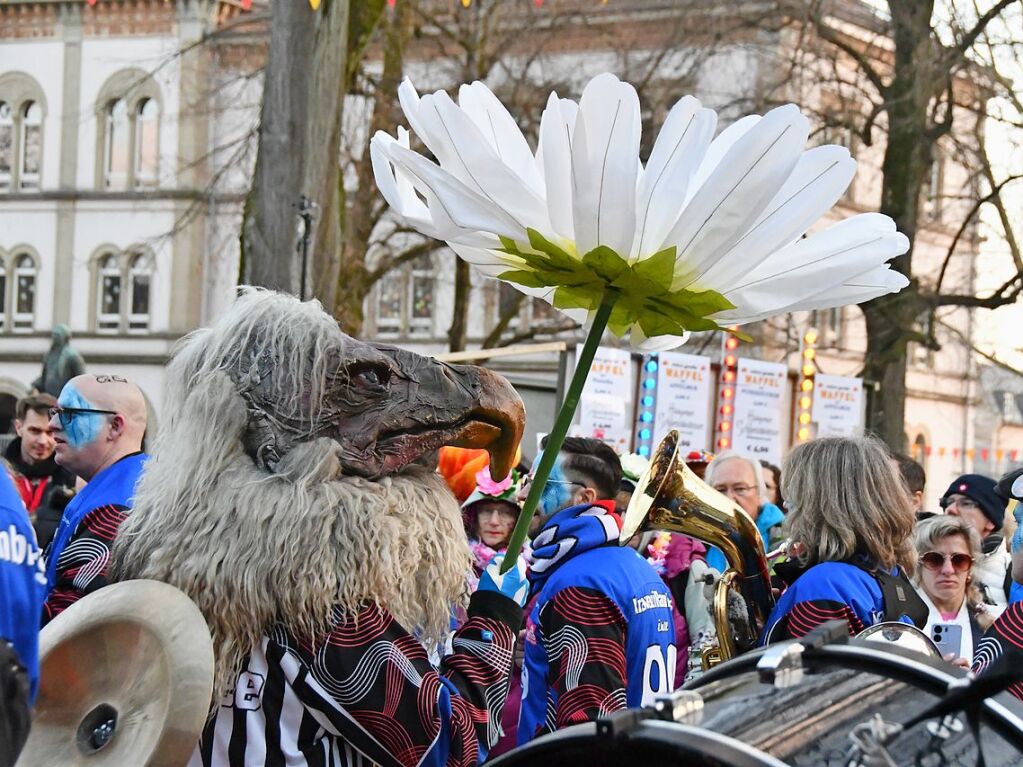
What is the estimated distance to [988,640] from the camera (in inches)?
142

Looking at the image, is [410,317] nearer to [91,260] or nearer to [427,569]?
[91,260]

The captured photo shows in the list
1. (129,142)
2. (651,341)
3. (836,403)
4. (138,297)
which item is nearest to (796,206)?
(651,341)

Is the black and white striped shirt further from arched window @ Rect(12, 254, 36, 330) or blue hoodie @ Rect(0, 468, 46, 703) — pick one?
arched window @ Rect(12, 254, 36, 330)

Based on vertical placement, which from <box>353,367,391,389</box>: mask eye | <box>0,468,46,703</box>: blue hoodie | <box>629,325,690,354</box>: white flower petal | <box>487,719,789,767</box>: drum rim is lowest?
<box>487,719,789,767</box>: drum rim

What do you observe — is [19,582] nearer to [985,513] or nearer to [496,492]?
[496,492]

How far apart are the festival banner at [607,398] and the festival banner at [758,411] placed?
164 cm

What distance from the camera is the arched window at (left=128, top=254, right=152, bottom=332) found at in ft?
126

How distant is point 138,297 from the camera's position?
38.5 metres

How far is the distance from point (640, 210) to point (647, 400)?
9638 millimetres

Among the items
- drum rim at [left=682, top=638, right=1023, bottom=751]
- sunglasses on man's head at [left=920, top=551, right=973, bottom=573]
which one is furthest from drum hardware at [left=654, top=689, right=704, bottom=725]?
sunglasses on man's head at [left=920, top=551, right=973, bottom=573]

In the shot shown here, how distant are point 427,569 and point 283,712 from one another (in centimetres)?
41

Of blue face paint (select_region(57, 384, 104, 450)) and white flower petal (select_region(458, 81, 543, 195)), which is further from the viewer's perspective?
blue face paint (select_region(57, 384, 104, 450))

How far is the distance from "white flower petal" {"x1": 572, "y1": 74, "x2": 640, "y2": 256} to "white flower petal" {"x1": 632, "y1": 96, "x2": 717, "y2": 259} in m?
0.03

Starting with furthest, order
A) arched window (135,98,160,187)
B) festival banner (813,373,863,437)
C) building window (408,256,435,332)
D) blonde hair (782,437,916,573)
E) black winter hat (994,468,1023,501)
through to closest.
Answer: arched window (135,98,160,187)
building window (408,256,435,332)
festival banner (813,373,863,437)
blonde hair (782,437,916,573)
black winter hat (994,468,1023,501)
